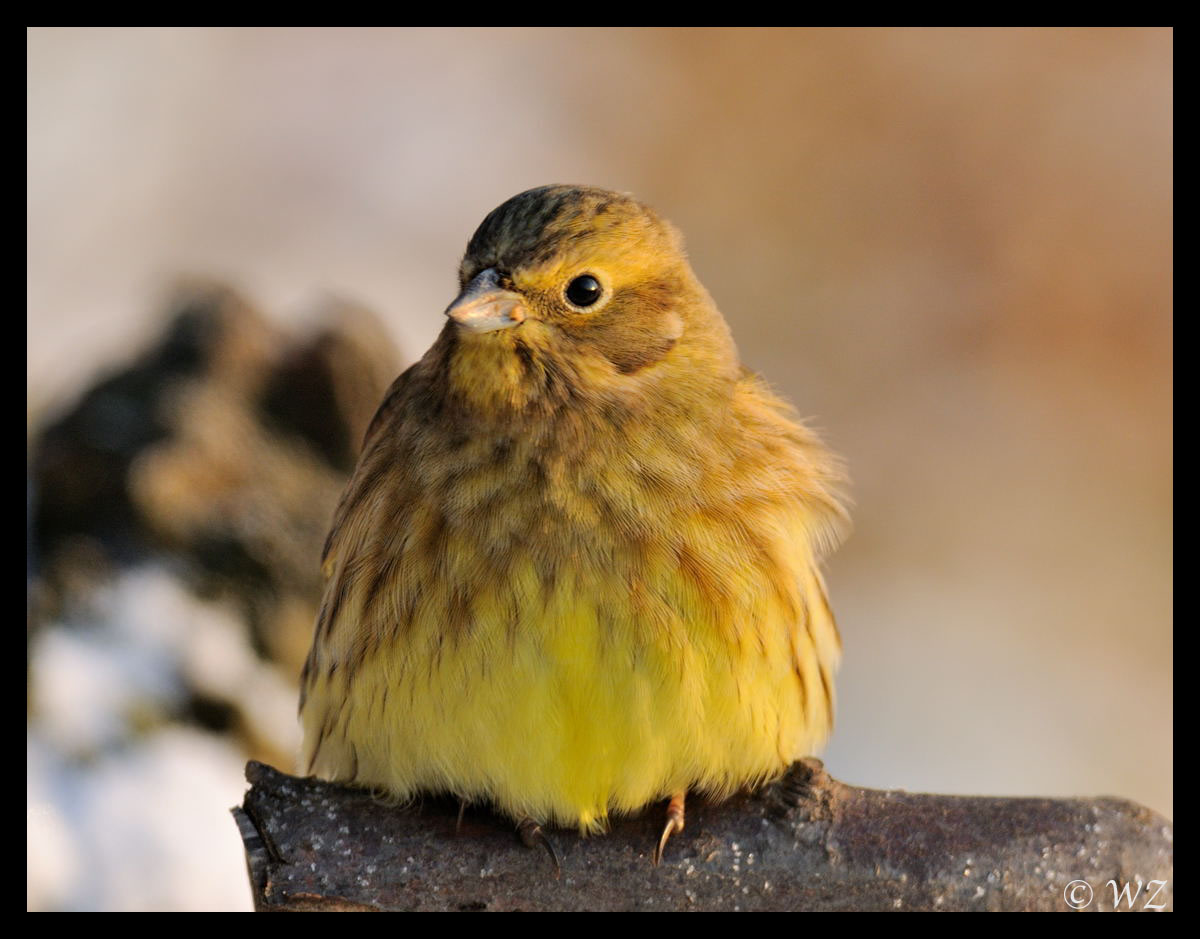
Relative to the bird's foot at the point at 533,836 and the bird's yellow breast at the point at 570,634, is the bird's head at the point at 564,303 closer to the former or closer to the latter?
the bird's yellow breast at the point at 570,634

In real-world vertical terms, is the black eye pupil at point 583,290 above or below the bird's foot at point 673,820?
above

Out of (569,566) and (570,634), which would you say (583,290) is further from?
(570,634)

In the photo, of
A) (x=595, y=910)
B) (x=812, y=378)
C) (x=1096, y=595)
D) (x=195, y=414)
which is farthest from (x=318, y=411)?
(x=1096, y=595)

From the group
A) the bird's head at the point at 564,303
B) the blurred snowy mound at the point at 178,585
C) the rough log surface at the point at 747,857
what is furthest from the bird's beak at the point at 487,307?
the blurred snowy mound at the point at 178,585

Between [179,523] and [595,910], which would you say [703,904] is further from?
[179,523]

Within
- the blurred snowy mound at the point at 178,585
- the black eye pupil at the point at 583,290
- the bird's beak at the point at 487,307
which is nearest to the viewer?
the bird's beak at the point at 487,307

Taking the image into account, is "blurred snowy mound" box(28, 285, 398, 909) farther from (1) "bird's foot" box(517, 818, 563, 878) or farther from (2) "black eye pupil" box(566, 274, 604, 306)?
(2) "black eye pupil" box(566, 274, 604, 306)

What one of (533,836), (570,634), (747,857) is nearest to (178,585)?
(533,836)
